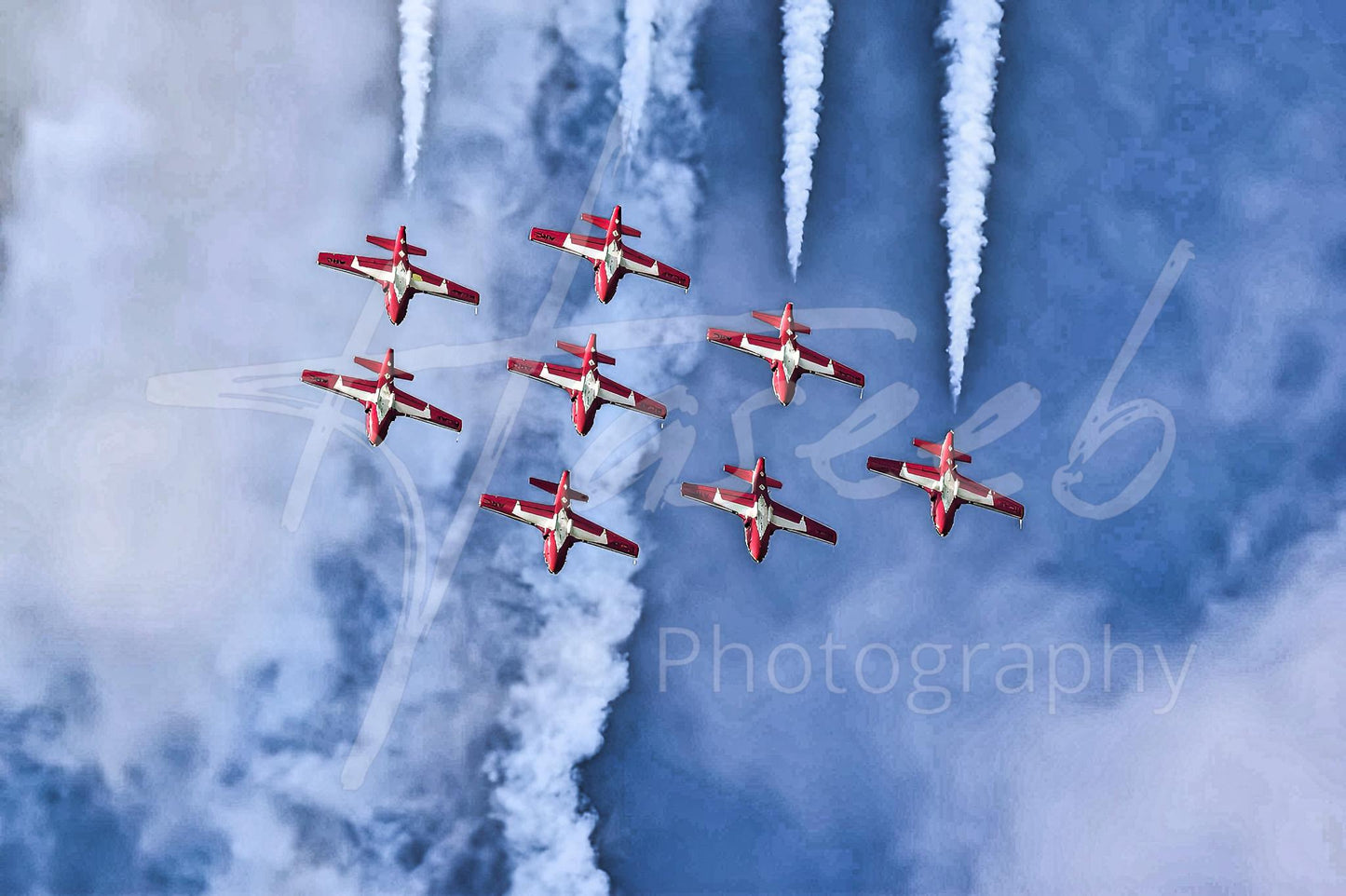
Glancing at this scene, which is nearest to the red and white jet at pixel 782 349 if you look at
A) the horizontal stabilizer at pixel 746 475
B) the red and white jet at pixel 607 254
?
the horizontal stabilizer at pixel 746 475

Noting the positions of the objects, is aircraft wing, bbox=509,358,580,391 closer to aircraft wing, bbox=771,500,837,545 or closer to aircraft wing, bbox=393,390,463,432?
aircraft wing, bbox=393,390,463,432

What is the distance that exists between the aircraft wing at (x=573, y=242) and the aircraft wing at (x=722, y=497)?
12.0 m

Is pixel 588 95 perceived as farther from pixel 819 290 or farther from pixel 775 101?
pixel 819 290

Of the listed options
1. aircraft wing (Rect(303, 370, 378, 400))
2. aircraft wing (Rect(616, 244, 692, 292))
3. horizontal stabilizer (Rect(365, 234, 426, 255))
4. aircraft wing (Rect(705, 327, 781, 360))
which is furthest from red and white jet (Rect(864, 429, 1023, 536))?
aircraft wing (Rect(303, 370, 378, 400))

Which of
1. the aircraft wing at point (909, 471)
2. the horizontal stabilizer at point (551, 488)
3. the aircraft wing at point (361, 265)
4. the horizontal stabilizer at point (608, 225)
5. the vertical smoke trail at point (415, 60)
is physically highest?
the vertical smoke trail at point (415, 60)

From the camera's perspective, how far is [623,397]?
63781 mm

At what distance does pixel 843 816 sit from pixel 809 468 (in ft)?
60.1

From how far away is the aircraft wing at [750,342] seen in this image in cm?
6319

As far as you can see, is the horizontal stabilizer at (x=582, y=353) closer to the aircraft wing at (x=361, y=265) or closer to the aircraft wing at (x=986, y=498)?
the aircraft wing at (x=361, y=265)

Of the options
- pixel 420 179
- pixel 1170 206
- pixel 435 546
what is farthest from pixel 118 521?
pixel 1170 206

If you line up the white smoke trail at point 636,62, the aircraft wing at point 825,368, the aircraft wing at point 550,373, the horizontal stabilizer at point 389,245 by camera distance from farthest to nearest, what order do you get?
the white smoke trail at point 636,62 → the aircraft wing at point 825,368 → the aircraft wing at point 550,373 → the horizontal stabilizer at point 389,245

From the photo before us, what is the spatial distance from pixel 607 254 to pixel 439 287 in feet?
27.9

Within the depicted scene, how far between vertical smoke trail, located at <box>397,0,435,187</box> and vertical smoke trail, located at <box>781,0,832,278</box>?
700 inches

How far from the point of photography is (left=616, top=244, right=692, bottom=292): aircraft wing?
63750 millimetres
